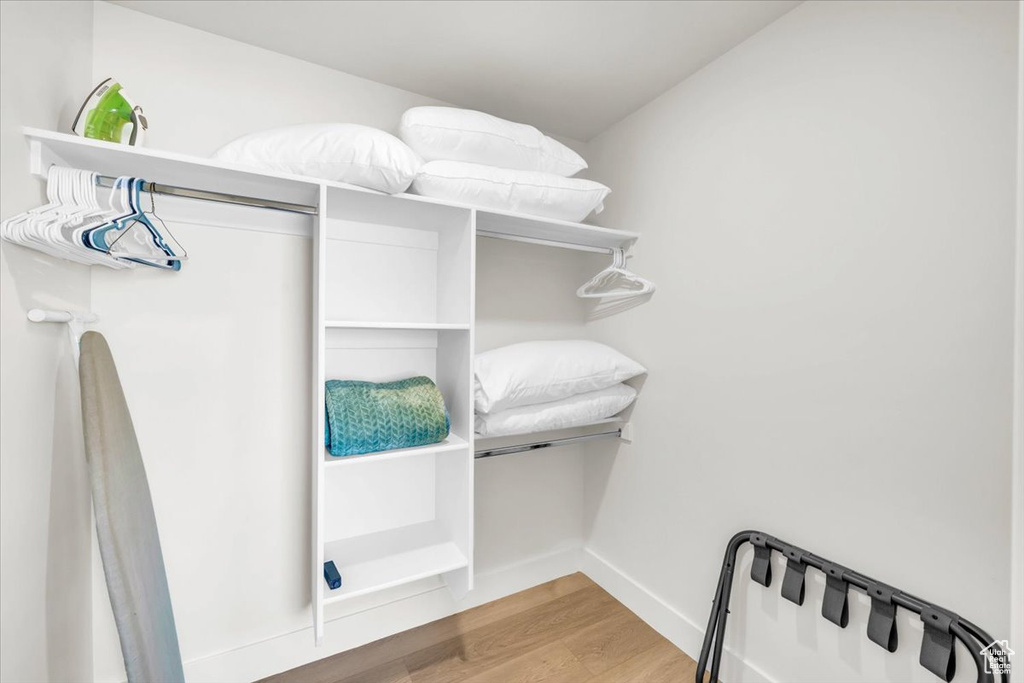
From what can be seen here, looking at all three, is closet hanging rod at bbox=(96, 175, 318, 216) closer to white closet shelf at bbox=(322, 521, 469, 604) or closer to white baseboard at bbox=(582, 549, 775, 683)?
white closet shelf at bbox=(322, 521, 469, 604)

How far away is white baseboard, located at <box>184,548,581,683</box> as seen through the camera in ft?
5.18

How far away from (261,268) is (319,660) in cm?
152

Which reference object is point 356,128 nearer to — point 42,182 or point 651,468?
point 42,182

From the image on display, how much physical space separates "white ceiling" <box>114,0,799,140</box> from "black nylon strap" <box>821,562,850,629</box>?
172cm

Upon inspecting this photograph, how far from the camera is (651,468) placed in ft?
6.39

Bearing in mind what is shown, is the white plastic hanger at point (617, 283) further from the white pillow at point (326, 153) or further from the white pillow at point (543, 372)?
the white pillow at point (326, 153)

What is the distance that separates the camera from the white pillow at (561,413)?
1739 millimetres

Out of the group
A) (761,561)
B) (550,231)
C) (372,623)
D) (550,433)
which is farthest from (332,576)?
(550,231)

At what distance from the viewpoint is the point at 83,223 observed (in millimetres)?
1038

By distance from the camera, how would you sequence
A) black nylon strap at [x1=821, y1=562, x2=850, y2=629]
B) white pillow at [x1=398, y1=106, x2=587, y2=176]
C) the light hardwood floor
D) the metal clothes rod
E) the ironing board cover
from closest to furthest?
the ironing board cover < black nylon strap at [x1=821, y1=562, x2=850, y2=629] < white pillow at [x1=398, y1=106, x2=587, y2=176] < the light hardwood floor < the metal clothes rod

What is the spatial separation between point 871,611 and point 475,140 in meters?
1.85

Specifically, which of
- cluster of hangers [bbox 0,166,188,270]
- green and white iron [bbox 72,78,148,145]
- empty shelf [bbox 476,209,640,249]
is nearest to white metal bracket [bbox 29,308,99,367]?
cluster of hangers [bbox 0,166,188,270]

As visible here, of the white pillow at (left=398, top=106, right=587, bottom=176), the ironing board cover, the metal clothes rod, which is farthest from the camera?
the metal clothes rod

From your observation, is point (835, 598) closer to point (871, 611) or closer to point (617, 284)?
point (871, 611)
